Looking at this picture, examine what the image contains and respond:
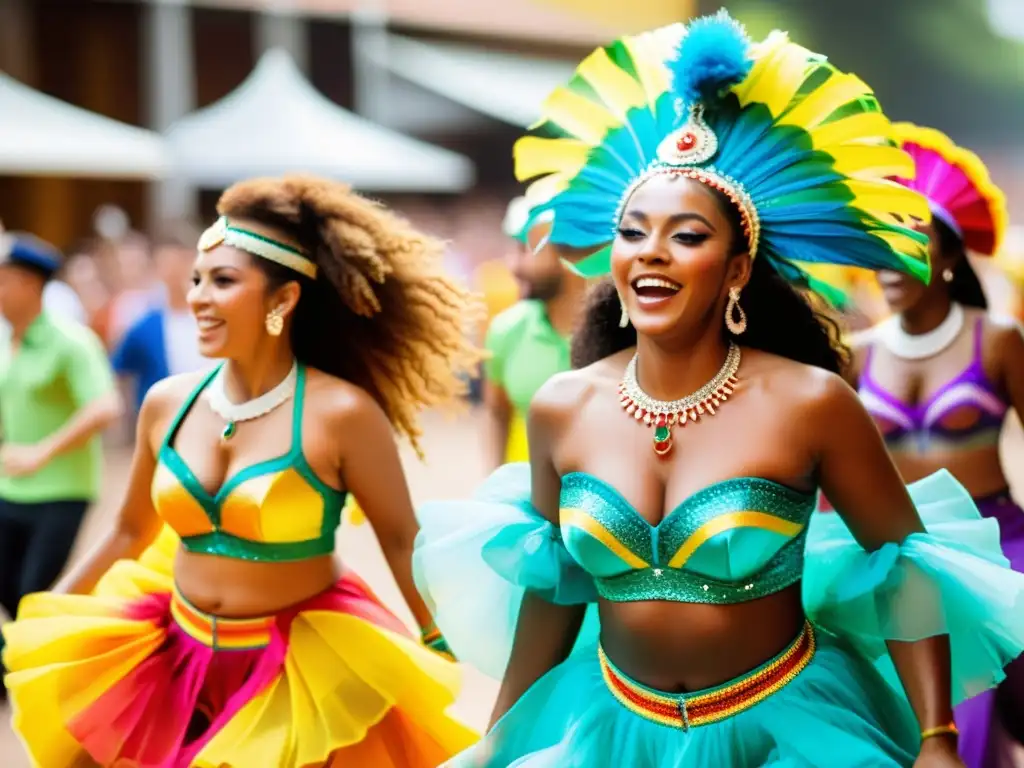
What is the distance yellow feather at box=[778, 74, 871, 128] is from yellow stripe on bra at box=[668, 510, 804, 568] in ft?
2.75

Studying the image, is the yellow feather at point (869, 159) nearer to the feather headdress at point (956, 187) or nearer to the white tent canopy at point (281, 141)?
the feather headdress at point (956, 187)

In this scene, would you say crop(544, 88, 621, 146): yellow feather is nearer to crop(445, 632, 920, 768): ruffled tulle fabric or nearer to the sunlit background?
crop(445, 632, 920, 768): ruffled tulle fabric

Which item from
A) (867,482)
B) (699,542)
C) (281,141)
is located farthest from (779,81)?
(281,141)

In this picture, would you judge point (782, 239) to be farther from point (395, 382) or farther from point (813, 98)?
point (395, 382)

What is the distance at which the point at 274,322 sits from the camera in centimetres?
394

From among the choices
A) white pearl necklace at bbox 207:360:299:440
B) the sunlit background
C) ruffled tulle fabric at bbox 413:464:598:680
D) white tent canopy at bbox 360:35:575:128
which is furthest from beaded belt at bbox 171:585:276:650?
white tent canopy at bbox 360:35:575:128

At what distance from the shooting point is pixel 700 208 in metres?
2.89

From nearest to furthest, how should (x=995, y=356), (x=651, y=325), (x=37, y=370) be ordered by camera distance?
(x=651, y=325)
(x=995, y=356)
(x=37, y=370)

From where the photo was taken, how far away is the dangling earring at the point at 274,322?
3.93 m

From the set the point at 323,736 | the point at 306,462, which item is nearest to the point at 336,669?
the point at 323,736

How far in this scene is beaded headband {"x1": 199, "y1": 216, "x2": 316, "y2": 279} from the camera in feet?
13.0

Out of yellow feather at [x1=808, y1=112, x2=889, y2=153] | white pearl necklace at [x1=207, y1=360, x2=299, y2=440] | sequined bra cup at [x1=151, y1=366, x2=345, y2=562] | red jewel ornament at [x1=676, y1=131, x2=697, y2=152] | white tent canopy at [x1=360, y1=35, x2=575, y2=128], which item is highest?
yellow feather at [x1=808, y1=112, x2=889, y2=153]

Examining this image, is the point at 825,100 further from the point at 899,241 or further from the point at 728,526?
the point at 728,526

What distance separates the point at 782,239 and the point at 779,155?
0.18 m
